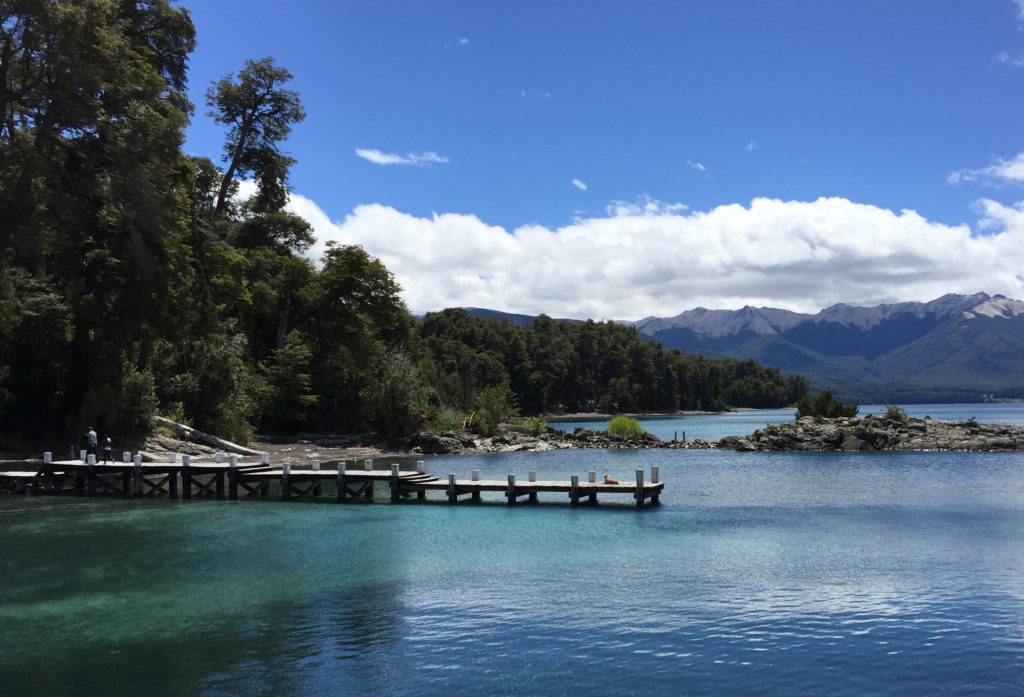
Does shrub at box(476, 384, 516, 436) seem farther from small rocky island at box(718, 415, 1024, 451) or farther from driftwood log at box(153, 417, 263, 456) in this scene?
driftwood log at box(153, 417, 263, 456)

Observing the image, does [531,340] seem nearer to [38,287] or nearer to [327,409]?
[327,409]

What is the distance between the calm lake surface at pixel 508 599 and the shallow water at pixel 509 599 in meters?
0.07

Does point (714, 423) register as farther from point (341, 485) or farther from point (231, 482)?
point (231, 482)

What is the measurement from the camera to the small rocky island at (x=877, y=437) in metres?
60.7

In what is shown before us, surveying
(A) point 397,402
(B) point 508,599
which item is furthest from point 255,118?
(B) point 508,599

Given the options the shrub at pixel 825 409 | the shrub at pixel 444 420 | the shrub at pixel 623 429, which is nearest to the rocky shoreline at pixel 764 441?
the shrub at pixel 623 429

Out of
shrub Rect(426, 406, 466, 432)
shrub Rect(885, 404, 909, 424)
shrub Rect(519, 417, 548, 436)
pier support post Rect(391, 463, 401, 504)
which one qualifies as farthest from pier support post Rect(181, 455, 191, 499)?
shrub Rect(885, 404, 909, 424)

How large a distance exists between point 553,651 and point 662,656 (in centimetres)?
187

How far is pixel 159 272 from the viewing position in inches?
1511

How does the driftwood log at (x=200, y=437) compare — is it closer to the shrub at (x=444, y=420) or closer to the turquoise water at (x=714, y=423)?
the shrub at (x=444, y=420)

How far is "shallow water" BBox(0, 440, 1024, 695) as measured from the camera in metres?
13.0

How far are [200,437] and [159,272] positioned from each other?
34.9ft

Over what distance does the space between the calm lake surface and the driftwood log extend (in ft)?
37.1

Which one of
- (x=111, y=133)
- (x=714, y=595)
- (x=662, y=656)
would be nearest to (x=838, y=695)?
(x=662, y=656)
